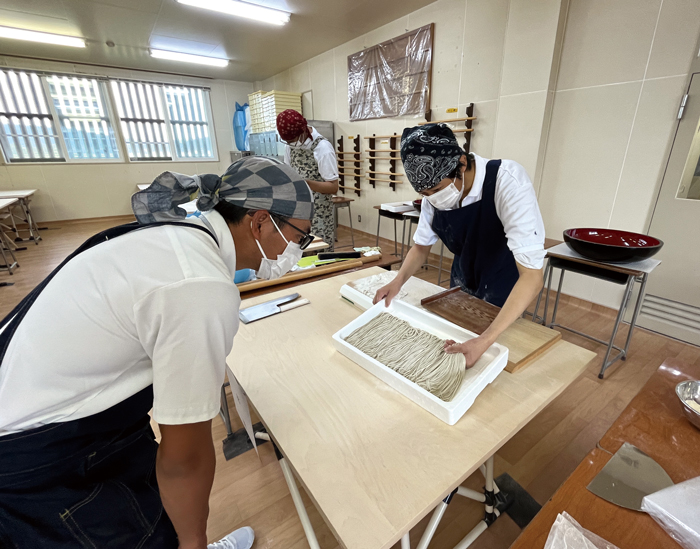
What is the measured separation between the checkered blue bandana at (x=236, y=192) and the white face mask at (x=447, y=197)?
2.07 feet

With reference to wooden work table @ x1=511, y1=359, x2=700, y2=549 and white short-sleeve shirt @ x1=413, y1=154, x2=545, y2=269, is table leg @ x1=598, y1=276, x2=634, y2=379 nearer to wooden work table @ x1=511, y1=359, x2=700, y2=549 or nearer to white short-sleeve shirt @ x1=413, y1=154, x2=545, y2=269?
wooden work table @ x1=511, y1=359, x2=700, y2=549

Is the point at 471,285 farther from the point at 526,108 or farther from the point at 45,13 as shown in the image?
the point at 45,13

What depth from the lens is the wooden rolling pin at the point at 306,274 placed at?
5.77 ft

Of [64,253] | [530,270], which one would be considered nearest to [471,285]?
[530,270]

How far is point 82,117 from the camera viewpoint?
6328 mm

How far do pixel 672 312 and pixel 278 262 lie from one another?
10.5ft

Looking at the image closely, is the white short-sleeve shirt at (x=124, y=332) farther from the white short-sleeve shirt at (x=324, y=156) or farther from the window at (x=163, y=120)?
the window at (x=163, y=120)

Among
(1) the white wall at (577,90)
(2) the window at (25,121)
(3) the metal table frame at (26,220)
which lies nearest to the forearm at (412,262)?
(1) the white wall at (577,90)

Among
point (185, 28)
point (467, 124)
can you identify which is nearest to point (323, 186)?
point (467, 124)

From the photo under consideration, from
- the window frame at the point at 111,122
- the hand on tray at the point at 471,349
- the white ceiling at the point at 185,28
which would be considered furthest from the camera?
the window frame at the point at 111,122

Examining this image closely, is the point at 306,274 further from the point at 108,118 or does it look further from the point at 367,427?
the point at 108,118

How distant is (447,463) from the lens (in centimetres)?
72

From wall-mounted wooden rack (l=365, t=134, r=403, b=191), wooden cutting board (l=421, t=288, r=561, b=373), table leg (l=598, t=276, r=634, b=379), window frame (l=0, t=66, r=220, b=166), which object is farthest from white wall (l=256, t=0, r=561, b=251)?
window frame (l=0, t=66, r=220, b=166)

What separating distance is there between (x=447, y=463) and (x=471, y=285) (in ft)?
3.45
